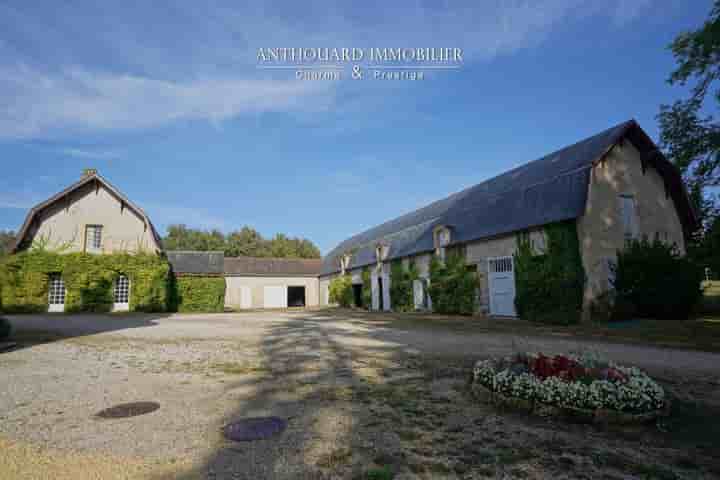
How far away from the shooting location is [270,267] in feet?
124

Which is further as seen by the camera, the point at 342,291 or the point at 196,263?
the point at 342,291

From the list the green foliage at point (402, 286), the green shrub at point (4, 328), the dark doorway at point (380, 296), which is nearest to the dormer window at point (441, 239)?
the green foliage at point (402, 286)

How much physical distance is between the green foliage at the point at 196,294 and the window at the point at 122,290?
9.42ft

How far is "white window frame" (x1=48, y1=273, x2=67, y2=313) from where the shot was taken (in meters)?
21.3

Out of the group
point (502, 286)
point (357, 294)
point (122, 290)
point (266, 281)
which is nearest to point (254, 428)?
point (502, 286)

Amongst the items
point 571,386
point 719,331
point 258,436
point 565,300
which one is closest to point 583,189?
point 565,300

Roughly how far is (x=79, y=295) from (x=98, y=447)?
22225 mm

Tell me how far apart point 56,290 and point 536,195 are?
25401 mm

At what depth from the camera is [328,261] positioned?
1507 inches

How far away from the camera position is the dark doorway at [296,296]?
41.9 meters

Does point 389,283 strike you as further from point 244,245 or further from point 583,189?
point 244,245

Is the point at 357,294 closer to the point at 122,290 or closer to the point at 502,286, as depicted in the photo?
the point at 502,286

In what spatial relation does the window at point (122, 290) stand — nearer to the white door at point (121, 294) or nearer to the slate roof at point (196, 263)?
the white door at point (121, 294)

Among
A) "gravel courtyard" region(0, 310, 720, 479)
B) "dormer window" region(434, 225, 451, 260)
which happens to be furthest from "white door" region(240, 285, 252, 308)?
"gravel courtyard" region(0, 310, 720, 479)
